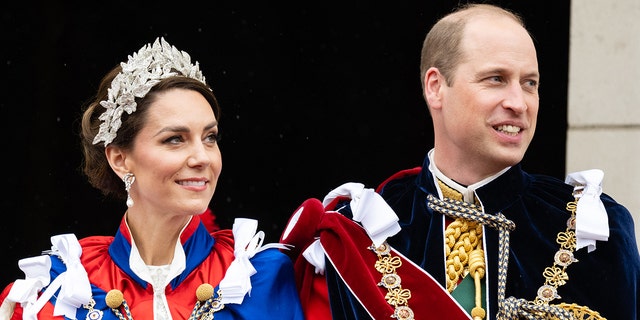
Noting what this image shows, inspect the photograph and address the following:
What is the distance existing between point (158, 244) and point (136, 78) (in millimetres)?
498

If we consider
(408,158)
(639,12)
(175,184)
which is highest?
(639,12)

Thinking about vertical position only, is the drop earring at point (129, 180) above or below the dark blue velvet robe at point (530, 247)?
above

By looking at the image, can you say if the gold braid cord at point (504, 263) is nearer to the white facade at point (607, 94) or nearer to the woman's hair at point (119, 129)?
the woman's hair at point (119, 129)

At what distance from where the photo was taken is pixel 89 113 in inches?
146

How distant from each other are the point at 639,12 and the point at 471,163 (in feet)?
5.80

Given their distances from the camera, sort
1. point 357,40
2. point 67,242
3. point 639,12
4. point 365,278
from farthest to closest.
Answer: point 357,40 < point 639,12 < point 67,242 < point 365,278

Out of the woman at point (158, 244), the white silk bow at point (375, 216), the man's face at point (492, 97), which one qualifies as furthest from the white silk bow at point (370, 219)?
the man's face at point (492, 97)

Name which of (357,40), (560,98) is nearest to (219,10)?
(357,40)

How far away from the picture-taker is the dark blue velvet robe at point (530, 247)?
10.7 ft

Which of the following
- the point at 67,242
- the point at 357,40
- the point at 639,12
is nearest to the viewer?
the point at 67,242

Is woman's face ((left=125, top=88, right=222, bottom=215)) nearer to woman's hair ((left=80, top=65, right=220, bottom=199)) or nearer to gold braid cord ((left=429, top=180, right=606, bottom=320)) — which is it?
woman's hair ((left=80, top=65, right=220, bottom=199))

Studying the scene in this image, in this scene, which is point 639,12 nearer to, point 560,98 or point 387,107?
point 560,98

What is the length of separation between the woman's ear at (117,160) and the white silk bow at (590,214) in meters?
1.32

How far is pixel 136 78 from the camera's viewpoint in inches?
141
